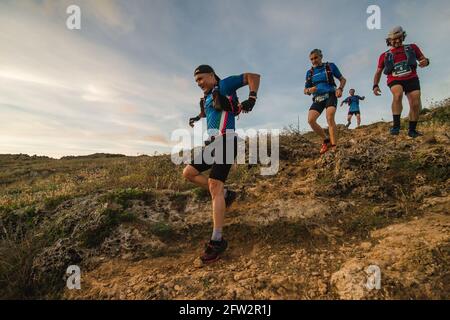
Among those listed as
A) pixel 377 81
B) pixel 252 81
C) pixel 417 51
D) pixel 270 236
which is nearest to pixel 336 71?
pixel 377 81

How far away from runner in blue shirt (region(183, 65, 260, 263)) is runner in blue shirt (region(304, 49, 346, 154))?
349 centimetres

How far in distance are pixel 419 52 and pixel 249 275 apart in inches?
253

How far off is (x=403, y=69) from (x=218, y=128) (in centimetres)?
512

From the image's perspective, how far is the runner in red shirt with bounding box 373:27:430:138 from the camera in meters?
6.62

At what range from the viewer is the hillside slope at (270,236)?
3.31 m

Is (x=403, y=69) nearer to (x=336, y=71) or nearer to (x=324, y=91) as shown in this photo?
(x=336, y=71)

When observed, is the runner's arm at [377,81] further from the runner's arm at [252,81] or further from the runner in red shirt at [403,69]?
the runner's arm at [252,81]

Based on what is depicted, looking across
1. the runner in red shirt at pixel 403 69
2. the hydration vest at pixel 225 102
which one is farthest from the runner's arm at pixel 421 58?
the hydration vest at pixel 225 102

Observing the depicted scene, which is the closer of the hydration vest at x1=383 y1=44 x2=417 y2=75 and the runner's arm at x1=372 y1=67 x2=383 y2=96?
the hydration vest at x1=383 y1=44 x2=417 y2=75

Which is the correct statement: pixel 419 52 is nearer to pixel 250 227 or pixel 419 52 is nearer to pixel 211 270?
pixel 250 227

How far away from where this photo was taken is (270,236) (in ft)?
14.7

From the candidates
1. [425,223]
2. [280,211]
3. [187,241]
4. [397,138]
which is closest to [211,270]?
[187,241]

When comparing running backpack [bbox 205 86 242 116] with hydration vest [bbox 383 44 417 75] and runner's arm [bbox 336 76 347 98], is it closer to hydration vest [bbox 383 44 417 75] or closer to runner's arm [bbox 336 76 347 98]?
runner's arm [bbox 336 76 347 98]

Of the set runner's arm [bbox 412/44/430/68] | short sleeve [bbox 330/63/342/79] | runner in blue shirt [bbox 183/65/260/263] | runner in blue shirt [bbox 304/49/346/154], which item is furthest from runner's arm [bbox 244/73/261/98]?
runner's arm [bbox 412/44/430/68]
